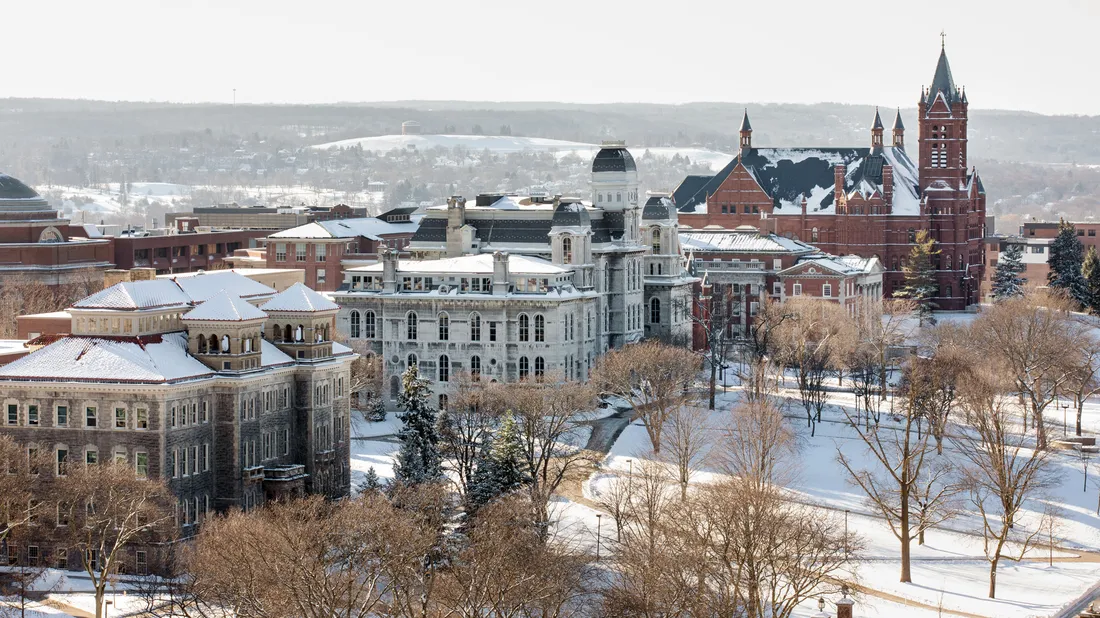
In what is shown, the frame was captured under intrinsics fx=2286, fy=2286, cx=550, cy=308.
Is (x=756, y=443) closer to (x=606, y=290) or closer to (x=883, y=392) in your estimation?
(x=883, y=392)

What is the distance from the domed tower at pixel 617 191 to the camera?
162625 mm

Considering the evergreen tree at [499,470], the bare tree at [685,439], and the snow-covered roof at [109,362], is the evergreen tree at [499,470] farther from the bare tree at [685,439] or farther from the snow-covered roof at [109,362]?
the snow-covered roof at [109,362]

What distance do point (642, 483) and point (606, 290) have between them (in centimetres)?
4046

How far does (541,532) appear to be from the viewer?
101562mm

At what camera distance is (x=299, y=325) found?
11356cm

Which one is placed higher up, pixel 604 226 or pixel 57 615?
pixel 604 226

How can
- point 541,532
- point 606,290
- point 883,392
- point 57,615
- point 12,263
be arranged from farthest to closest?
point 12,263 → point 606,290 → point 883,392 → point 541,532 → point 57,615

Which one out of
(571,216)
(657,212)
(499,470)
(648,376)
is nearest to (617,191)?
(657,212)

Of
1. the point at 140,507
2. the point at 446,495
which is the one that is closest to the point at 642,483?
the point at 446,495

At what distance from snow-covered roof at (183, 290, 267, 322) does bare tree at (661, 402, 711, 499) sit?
23442mm

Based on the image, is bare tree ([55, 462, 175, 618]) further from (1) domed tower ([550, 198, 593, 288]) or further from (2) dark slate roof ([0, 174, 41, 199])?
(2) dark slate roof ([0, 174, 41, 199])

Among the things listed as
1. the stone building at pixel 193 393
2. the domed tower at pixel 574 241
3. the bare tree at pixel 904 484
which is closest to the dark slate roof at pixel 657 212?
the domed tower at pixel 574 241

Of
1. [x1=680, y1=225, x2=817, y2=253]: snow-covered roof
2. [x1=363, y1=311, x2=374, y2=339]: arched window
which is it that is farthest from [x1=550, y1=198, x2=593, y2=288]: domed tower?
[x1=680, y1=225, x2=817, y2=253]: snow-covered roof

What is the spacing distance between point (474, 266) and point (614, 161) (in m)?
19.8
